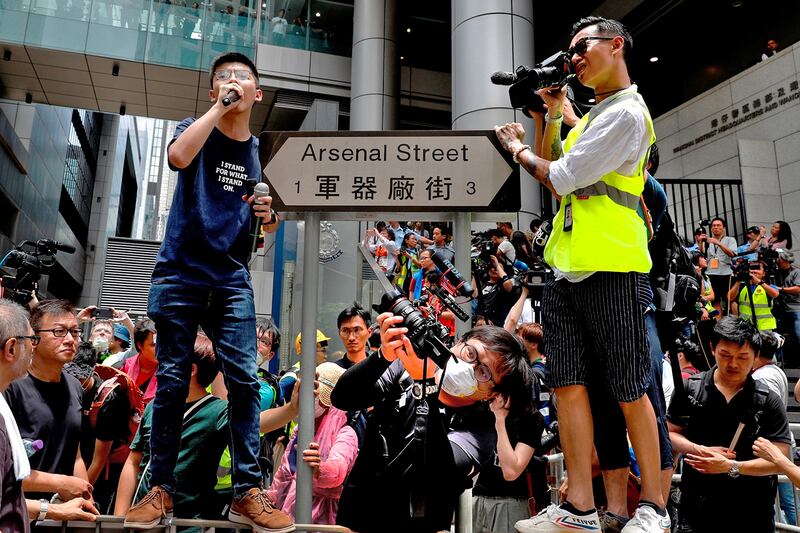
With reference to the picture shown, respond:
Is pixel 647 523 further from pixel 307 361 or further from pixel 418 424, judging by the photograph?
pixel 307 361

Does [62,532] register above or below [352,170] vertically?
below

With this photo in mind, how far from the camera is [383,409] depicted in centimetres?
220

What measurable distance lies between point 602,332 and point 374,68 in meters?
13.1

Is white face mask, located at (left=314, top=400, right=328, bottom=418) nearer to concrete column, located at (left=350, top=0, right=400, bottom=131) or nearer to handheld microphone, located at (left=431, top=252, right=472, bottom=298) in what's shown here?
handheld microphone, located at (left=431, top=252, right=472, bottom=298)

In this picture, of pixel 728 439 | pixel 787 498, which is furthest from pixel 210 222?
pixel 787 498

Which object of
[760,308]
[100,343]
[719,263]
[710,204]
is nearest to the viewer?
[100,343]

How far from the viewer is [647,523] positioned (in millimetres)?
2061

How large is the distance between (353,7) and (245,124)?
47.9 feet

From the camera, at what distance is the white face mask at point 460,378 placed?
231cm

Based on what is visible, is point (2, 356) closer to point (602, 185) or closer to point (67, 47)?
point (602, 185)

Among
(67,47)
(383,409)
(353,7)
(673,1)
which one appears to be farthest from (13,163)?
(383,409)

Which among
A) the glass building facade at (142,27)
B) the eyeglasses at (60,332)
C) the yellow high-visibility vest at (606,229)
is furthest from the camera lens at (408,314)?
the glass building facade at (142,27)

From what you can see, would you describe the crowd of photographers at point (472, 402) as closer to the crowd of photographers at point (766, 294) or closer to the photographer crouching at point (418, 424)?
the photographer crouching at point (418, 424)

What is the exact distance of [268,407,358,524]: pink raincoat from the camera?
9.14 feet
